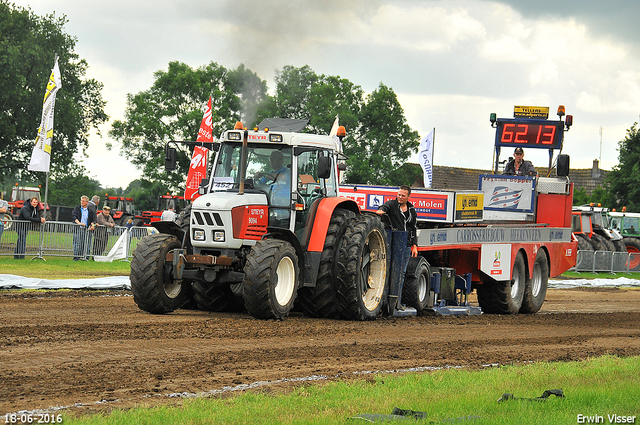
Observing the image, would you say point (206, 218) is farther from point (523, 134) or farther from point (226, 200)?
point (523, 134)

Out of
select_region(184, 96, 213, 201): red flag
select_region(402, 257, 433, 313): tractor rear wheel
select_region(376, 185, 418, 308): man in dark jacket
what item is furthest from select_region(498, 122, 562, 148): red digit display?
select_region(184, 96, 213, 201): red flag

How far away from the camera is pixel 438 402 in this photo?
239 inches

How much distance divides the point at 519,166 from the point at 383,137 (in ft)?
128

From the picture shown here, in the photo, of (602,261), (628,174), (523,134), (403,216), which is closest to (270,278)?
(403,216)

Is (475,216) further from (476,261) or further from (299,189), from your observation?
(299,189)

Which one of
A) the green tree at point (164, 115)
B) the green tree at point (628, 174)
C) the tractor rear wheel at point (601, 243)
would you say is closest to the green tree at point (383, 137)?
the green tree at point (164, 115)

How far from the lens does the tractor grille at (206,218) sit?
10.6 metres

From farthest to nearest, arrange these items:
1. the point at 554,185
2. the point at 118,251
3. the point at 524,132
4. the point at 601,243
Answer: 1. the point at 601,243
2. the point at 118,251
3. the point at 524,132
4. the point at 554,185

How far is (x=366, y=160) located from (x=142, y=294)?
44745mm

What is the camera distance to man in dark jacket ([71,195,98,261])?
2152 centimetres

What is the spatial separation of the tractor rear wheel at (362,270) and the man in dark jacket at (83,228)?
37.9 feet

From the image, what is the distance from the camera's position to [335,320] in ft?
37.8

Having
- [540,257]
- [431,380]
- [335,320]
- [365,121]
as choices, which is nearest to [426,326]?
[335,320]

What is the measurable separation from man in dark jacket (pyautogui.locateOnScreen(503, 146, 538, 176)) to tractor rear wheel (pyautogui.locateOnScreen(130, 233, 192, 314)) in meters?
8.85
